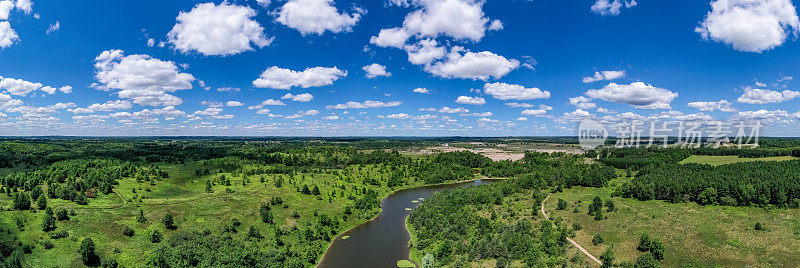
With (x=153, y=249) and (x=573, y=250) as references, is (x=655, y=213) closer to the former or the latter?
(x=573, y=250)

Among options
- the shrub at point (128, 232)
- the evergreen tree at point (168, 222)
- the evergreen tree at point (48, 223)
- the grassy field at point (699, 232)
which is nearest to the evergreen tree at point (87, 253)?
the shrub at point (128, 232)

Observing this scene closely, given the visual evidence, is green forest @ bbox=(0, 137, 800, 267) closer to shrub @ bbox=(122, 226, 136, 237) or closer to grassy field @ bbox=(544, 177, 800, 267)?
shrub @ bbox=(122, 226, 136, 237)

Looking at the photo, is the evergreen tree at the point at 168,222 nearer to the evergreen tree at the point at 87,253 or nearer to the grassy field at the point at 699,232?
the evergreen tree at the point at 87,253

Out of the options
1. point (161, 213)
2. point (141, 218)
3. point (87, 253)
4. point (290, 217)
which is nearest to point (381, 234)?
point (290, 217)

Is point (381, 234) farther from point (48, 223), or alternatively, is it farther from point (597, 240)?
point (48, 223)

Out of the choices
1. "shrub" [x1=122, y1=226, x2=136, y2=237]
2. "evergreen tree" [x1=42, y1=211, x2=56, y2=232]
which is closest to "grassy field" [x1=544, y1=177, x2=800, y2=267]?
"shrub" [x1=122, y1=226, x2=136, y2=237]

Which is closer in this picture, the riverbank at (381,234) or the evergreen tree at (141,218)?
the riverbank at (381,234)
